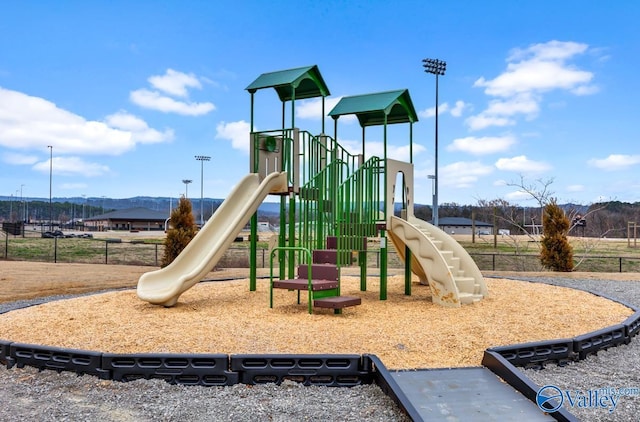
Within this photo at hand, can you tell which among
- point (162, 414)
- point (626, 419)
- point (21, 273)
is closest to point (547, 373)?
point (626, 419)

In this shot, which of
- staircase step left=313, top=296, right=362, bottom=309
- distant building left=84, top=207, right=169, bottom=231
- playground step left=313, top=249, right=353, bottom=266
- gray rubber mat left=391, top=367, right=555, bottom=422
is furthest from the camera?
distant building left=84, top=207, right=169, bottom=231

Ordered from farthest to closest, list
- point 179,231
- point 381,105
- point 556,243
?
1. point 556,243
2. point 179,231
3. point 381,105

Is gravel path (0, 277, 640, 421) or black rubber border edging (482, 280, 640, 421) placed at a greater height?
black rubber border edging (482, 280, 640, 421)

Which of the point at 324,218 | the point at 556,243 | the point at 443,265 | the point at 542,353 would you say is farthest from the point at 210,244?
the point at 556,243

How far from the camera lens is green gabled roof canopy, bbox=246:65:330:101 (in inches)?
372

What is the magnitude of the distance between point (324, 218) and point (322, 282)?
1.58 m

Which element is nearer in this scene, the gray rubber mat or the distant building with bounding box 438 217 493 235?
the gray rubber mat

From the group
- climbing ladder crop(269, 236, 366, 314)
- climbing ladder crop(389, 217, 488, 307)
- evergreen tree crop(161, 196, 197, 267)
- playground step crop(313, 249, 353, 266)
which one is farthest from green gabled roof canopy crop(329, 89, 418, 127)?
evergreen tree crop(161, 196, 197, 267)

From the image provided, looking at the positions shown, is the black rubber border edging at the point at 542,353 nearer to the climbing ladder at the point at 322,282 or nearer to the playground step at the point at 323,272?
the climbing ladder at the point at 322,282

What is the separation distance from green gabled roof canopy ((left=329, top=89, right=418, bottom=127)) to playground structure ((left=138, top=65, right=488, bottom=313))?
0.02 meters

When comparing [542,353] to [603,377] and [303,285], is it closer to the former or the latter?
[603,377]

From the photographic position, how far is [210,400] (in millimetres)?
4258

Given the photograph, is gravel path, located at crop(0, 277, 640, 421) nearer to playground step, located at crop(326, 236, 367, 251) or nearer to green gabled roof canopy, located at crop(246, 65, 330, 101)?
playground step, located at crop(326, 236, 367, 251)

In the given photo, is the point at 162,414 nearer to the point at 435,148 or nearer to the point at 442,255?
the point at 442,255
